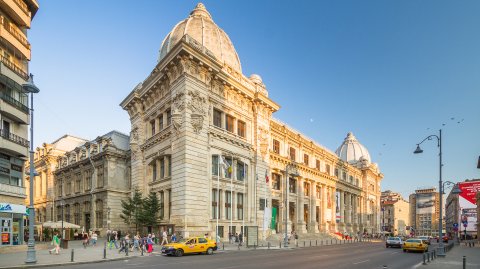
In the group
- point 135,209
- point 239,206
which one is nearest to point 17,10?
point 135,209

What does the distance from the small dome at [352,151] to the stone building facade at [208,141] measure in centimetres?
5232

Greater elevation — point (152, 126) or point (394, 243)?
point (152, 126)

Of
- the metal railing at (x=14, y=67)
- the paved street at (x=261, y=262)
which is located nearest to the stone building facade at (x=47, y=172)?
the metal railing at (x=14, y=67)

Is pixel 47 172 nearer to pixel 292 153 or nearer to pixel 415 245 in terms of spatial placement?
pixel 292 153

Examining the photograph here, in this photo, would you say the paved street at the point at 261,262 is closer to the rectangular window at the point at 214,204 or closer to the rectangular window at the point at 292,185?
the rectangular window at the point at 214,204

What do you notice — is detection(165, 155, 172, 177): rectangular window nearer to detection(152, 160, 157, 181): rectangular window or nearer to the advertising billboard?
detection(152, 160, 157, 181): rectangular window

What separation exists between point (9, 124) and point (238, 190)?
2589 centimetres

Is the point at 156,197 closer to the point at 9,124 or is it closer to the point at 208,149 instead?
the point at 208,149

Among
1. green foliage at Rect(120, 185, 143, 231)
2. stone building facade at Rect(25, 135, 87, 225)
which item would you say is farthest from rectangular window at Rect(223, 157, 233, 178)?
stone building facade at Rect(25, 135, 87, 225)

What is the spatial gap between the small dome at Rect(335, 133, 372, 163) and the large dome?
228 ft

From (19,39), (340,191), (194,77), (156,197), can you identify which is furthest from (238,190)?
(340,191)

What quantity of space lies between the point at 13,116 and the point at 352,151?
9975cm

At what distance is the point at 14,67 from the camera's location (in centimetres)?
3553

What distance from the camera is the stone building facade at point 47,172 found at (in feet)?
243
